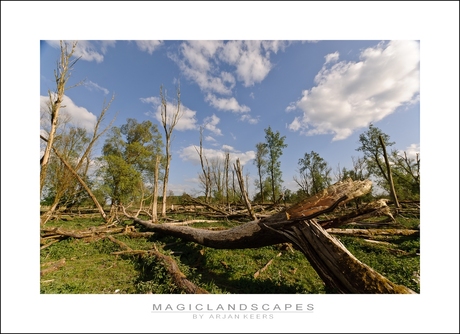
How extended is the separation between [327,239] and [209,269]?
10.8 ft

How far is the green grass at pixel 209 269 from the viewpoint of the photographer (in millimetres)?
3893

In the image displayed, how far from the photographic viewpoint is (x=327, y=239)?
10.6 ft

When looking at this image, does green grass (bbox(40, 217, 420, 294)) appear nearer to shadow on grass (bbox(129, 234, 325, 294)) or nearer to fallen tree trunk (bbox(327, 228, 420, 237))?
shadow on grass (bbox(129, 234, 325, 294))

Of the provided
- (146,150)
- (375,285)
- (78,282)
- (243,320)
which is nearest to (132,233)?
(78,282)

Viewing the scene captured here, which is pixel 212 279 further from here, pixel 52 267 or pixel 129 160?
pixel 129 160

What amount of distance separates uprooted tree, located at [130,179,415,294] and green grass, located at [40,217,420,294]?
0.94m

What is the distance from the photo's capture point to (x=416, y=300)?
9.45ft

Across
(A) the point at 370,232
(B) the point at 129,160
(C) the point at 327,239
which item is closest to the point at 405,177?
(A) the point at 370,232

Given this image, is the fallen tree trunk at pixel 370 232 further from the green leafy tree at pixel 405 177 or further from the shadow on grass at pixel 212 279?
the green leafy tree at pixel 405 177

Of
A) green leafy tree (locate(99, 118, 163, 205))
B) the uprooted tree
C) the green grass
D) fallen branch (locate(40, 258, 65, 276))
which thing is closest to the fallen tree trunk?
the green grass

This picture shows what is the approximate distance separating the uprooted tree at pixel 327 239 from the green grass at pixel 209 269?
0.94 m

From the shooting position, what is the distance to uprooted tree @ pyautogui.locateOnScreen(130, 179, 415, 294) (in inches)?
111

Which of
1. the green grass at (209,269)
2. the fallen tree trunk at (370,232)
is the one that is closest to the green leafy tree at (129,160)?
the green grass at (209,269)

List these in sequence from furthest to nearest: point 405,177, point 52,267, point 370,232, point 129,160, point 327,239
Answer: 1. point 129,160
2. point 405,177
3. point 370,232
4. point 52,267
5. point 327,239
